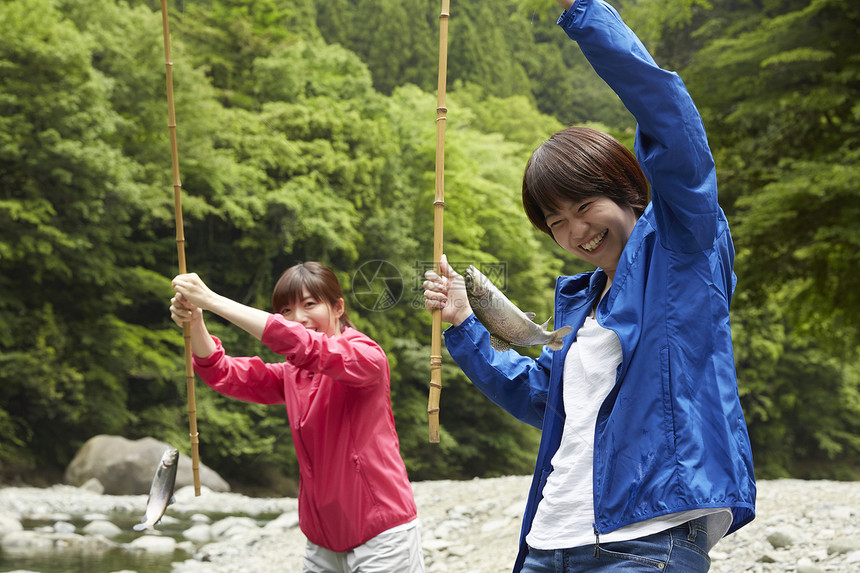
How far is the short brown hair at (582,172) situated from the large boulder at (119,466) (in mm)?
13777

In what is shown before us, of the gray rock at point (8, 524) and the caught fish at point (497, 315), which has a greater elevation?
the caught fish at point (497, 315)

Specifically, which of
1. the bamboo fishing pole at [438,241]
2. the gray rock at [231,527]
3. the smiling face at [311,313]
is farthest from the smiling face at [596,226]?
the gray rock at [231,527]

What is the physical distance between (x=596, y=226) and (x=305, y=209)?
57.9 feet

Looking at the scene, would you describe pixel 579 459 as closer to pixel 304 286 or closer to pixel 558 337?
pixel 558 337

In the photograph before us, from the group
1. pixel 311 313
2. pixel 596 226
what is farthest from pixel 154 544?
pixel 596 226

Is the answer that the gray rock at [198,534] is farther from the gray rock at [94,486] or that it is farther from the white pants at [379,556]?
the white pants at [379,556]

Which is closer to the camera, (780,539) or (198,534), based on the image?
(780,539)

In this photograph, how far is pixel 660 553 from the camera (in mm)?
1455

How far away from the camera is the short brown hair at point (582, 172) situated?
5.29ft

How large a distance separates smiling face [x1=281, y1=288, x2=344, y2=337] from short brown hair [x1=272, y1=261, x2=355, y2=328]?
0.01 metres

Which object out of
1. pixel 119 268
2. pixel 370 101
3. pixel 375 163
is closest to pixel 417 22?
pixel 370 101

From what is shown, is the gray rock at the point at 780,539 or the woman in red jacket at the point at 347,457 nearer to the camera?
the woman in red jacket at the point at 347,457

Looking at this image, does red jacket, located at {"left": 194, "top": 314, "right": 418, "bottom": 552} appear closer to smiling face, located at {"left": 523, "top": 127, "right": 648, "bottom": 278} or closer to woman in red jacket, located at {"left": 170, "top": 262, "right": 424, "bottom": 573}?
woman in red jacket, located at {"left": 170, "top": 262, "right": 424, "bottom": 573}

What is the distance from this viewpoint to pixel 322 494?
106 inches
